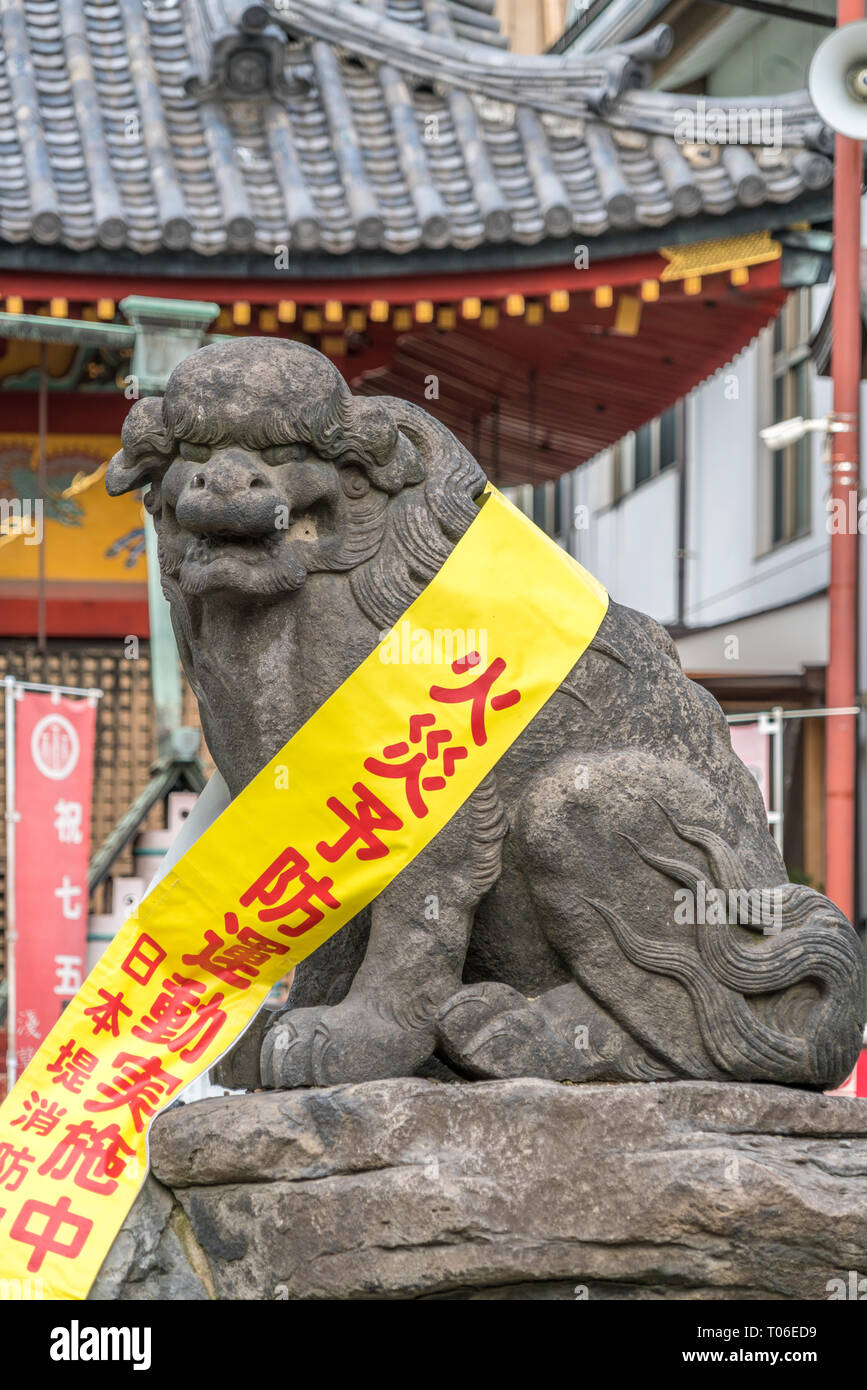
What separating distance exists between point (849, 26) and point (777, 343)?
8.02 m

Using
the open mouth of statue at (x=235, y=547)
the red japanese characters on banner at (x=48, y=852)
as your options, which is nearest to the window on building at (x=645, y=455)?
the red japanese characters on banner at (x=48, y=852)

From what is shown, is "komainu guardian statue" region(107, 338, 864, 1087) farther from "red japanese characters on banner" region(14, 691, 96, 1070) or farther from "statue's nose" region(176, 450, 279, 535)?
"red japanese characters on banner" region(14, 691, 96, 1070)

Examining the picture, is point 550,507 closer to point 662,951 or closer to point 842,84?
point 842,84

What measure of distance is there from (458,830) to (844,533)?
5.74 m

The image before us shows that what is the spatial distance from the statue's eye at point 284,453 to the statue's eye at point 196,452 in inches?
5.1

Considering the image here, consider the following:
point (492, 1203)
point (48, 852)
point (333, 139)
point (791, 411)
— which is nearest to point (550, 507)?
point (791, 411)

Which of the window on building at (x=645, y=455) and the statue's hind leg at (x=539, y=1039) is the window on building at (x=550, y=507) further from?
the statue's hind leg at (x=539, y=1039)

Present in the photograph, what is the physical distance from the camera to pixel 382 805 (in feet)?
13.5

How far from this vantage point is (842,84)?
8.34 metres

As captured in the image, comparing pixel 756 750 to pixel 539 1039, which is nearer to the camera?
pixel 539 1039

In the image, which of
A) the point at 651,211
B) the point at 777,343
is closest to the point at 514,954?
the point at 651,211

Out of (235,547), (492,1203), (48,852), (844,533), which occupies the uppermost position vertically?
(844,533)

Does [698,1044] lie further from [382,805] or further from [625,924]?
[382,805]

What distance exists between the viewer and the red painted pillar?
8.88 metres
